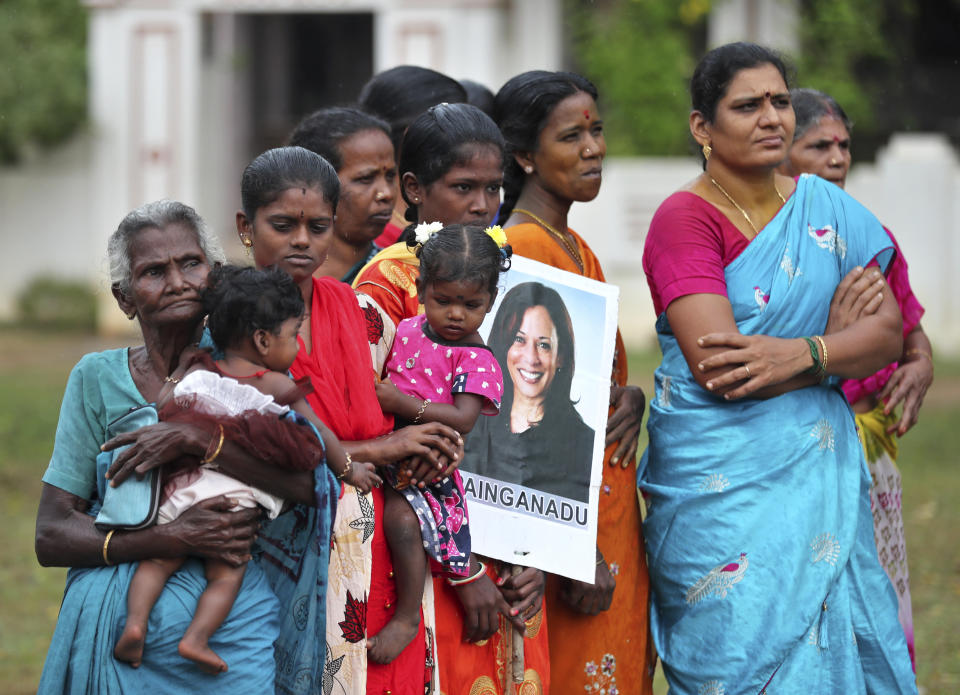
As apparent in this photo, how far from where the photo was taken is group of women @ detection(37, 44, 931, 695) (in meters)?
2.88

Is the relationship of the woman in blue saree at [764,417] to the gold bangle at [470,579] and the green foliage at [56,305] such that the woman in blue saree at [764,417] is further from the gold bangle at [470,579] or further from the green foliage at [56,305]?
the green foliage at [56,305]

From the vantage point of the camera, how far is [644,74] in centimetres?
1526

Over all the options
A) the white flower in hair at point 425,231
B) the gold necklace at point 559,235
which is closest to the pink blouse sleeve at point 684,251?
the gold necklace at point 559,235

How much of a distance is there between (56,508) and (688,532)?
1.75 meters

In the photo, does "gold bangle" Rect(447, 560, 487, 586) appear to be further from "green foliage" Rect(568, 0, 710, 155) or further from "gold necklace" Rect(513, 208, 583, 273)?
"green foliage" Rect(568, 0, 710, 155)

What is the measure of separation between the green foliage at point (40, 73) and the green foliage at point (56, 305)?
186cm

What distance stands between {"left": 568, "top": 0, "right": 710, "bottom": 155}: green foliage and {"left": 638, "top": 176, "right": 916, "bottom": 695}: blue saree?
1183cm

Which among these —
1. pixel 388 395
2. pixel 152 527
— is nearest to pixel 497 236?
pixel 388 395

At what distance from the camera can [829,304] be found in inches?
142

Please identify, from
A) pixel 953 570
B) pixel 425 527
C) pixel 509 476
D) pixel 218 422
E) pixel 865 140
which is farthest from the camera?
pixel 865 140

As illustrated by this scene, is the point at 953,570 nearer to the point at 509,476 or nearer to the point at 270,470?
the point at 509,476

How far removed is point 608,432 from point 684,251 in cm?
60

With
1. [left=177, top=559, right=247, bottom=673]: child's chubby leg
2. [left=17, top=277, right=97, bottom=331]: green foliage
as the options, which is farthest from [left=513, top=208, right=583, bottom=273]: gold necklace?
[left=17, top=277, right=97, bottom=331]: green foliage

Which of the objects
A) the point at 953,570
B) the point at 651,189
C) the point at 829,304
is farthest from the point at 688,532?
the point at 651,189
